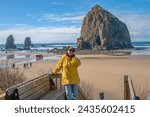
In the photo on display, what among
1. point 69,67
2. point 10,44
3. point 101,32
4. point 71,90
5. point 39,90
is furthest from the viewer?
point 10,44

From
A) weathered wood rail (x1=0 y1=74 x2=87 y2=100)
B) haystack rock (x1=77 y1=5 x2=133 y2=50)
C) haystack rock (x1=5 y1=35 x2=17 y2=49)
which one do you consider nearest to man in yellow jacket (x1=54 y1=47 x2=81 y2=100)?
weathered wood rail (x1=0 y1=74 x2=87 y2=100)

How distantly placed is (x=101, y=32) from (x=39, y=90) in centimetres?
10555

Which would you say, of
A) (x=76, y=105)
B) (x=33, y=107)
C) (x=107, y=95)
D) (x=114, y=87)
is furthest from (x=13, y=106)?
(x=114, y=87)

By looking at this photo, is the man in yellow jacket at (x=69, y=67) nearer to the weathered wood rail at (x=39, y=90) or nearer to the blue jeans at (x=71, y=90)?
the blue jeans at (x=71, y=90)

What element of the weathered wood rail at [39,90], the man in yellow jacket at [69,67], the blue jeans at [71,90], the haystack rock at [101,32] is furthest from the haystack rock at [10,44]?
the man in yellow jacket at [69,67]

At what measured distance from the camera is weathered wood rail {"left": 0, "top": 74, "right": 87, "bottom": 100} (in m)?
8.46

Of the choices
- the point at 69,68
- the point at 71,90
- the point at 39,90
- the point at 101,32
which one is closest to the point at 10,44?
the point at 101,32

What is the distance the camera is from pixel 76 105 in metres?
7.49

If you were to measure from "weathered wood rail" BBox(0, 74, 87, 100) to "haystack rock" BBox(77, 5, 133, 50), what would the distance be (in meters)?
93.2

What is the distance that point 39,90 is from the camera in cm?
1100

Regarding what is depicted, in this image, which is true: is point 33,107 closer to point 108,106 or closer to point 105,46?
point 108,106

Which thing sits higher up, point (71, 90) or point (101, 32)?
point (101, 32)

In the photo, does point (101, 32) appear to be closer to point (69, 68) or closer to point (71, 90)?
point (71, 90)

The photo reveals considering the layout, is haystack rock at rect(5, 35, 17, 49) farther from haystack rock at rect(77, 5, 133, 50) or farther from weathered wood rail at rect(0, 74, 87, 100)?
weathered wood rail at rect(0, 74, 87, 100)
